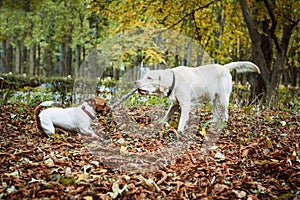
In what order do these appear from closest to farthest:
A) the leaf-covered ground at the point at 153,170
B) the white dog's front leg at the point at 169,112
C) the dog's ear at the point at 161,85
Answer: the leaf-covered ground at the point at 153,170 < the dog's ear at the point at 161,85 < the white dog's front leg at the point at 169,112

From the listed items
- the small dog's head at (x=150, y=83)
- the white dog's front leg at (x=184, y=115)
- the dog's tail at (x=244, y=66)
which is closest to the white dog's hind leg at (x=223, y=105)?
the dog's tail at (x=244, y=66)

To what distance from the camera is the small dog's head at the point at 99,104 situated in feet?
14.6

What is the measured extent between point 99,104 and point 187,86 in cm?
114

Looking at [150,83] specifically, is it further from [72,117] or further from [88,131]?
[72,117]

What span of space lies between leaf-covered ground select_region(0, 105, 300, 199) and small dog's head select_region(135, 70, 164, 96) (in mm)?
645

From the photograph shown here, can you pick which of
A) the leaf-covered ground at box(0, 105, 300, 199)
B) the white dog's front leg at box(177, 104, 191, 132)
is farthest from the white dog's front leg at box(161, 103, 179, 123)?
the white dog's front leg at box(177, 104, 191, 132)

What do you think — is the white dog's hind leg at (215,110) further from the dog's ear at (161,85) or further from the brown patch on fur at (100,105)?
the brown patch on fur at (100,105)

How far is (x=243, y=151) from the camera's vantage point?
168 inches

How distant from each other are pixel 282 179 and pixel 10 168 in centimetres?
252

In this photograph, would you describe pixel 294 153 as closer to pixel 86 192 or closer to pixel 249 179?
pixel 249 179

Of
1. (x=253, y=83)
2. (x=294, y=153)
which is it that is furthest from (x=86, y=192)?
(x=253, y=83)

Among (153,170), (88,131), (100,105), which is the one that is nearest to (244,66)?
(100,105)

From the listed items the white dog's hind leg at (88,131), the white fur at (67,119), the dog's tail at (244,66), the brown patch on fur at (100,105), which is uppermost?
the dog's tail at (244,66)

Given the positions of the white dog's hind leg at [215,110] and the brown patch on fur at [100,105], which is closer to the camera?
the brown patch on fur at [100,105]
